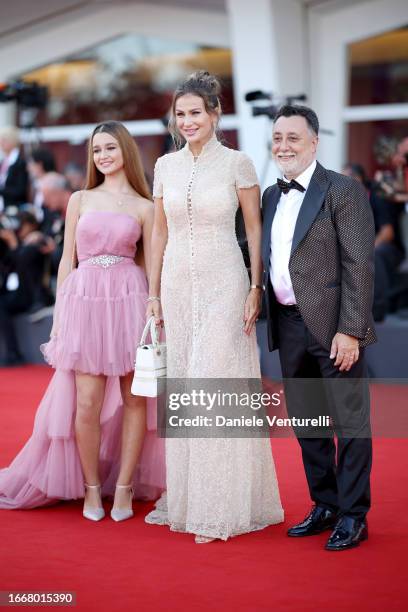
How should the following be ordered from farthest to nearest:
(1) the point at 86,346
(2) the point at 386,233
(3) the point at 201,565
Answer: (2) the point at 386,233 < (1) the point at 86,346 < (3) the point at 201,565

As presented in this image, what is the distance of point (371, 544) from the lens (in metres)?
3.72

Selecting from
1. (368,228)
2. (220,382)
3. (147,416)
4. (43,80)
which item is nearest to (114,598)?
(220,382)

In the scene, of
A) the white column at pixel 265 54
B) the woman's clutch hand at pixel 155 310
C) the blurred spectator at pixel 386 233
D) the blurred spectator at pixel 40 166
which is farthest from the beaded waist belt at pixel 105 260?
the blurred spectator at pixel 40 166

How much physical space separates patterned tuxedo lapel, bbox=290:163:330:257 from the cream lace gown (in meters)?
0.32

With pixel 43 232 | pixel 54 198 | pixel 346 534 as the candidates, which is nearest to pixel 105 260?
pixel 346 534

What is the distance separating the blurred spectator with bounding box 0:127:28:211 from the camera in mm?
9906

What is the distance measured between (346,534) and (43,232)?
6254 mm

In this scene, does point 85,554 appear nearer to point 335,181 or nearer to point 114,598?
point 114,598

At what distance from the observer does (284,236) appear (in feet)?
12.0

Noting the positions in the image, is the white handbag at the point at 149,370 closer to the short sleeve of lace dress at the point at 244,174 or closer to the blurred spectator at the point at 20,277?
the short sleeve of lace dress at the point at 244,174

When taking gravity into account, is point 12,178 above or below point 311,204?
above

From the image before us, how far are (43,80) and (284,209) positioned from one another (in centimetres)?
969

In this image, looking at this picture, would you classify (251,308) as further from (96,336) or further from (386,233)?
(386,233)

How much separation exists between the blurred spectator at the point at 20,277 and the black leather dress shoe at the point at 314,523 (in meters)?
5.48
